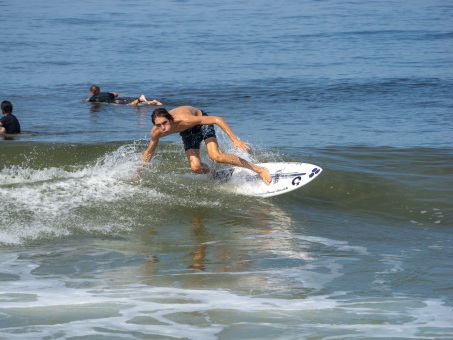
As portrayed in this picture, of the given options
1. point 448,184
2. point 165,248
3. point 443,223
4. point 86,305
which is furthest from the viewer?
point 448,184

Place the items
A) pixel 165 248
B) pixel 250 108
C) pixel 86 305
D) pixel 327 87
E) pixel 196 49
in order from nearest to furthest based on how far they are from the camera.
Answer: pixel 86 305
pixel 165 248
pixel 250 108
pixel 327 87
pixel 196 49

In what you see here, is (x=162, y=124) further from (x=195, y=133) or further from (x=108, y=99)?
(x=108, y=99)

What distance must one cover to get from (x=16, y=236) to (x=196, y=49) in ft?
90.6

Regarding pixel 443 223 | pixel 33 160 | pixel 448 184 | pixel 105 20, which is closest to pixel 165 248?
pixel 443 223

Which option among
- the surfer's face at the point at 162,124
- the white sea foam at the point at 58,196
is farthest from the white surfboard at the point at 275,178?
the surfer's face at the point at 162,124

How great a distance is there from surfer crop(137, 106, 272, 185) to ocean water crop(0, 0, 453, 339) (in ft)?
1.82

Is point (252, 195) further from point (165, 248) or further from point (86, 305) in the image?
point (86, 305)

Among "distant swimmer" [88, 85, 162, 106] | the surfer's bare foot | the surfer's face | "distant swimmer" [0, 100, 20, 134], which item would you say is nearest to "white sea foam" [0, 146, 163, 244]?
the surfer's face

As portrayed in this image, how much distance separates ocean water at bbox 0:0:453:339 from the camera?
7.24 meters

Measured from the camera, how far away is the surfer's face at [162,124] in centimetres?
1090

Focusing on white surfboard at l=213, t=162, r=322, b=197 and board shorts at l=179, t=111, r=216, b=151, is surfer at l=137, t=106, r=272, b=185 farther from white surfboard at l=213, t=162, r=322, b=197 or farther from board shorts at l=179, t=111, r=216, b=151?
white surfboard at l=213, t=162, r=322, b=197

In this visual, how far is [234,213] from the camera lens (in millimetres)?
11609

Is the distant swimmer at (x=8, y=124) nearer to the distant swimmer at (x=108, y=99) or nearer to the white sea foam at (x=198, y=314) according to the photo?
the distant swimmer at (x=108, y=99)

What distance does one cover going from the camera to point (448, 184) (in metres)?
13.7
